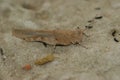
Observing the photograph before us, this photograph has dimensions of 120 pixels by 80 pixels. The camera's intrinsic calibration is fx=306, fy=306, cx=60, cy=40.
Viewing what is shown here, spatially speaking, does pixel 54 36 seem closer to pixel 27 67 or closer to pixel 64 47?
pixel 64 47

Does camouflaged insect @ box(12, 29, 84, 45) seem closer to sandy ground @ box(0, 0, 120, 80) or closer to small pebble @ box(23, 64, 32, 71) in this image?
sandy ground @ box(0, 0, 120, 80)

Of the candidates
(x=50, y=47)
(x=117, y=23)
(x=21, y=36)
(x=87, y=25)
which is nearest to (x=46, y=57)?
(x=50, y=47)

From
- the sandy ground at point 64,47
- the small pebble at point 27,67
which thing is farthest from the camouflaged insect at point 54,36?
the small pebble at point 27,67

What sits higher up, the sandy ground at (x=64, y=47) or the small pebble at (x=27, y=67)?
the sandy ground at (x=64, y=47)

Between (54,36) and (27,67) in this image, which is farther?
(54,36)

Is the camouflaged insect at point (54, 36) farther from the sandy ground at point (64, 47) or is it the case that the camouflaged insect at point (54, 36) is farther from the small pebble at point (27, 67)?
the small pebble at point (27, 67)

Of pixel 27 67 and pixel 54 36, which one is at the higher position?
pixel 54 36

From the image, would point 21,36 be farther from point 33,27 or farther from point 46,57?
point 46,57

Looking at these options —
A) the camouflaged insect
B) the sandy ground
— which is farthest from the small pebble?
the camouflaged insect

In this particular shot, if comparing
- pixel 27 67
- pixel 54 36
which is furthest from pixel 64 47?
pixel 27 67
